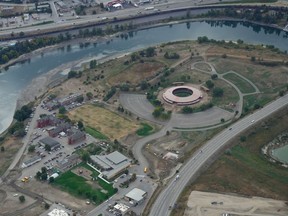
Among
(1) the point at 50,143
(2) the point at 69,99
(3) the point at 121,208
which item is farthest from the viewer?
(2) the point at 69,99

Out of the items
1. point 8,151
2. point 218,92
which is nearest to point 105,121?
point 8,151

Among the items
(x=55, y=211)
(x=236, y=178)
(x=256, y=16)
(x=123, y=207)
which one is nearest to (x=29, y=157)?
(x=55, y=211)

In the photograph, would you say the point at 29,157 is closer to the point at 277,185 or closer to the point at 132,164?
the point at 132,164

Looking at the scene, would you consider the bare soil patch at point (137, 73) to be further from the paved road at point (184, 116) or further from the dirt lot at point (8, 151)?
the dirt lot at point (8, 151)

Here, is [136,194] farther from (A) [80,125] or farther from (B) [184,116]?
(B) [184,116]

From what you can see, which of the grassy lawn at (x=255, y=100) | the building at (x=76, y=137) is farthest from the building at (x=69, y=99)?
the grassy lawn at (x=255, y=100)

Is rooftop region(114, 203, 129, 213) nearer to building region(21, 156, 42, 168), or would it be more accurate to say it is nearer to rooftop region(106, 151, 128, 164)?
rooftop region(106, 151, 128, 164)
